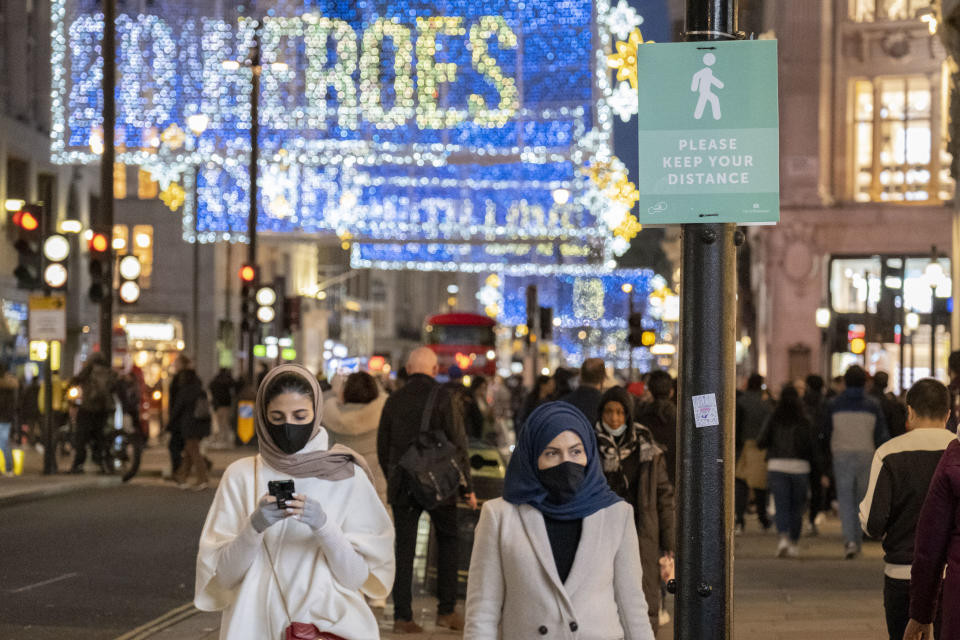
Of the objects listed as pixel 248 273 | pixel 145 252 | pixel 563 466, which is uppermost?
pixel 145 252

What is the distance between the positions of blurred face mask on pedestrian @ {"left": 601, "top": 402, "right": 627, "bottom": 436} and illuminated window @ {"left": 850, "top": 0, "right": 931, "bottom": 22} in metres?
38.2

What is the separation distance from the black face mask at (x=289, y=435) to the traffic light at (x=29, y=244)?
18.1m

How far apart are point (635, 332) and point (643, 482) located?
18698 millimetres

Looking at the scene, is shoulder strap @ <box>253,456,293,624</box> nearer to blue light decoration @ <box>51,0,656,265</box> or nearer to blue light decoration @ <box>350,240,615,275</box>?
blue light decoration @ <box>51,0,656,265</box>

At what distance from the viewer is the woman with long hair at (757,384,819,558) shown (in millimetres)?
16469

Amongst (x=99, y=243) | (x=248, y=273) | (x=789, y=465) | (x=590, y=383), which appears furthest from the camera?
(x=248, y=273)

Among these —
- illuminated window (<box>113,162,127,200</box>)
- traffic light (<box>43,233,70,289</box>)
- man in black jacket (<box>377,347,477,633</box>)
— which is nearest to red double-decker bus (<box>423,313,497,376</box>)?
illuminated window (<box>113,162,127,200</box>)

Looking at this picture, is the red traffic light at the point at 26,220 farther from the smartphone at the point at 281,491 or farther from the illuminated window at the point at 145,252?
the illuminated window at the point at 145,252

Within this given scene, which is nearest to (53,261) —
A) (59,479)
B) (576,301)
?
(59,479)

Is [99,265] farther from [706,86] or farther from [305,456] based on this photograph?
[305,456]

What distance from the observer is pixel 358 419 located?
43.9 feet

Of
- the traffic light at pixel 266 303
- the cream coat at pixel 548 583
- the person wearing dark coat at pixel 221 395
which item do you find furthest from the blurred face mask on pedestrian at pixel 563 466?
the person wearing dark coat at pixel 221 395

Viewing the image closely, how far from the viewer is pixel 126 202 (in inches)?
2227

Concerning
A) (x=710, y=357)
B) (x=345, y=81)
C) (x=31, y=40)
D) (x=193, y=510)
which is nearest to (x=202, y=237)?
(x=345, y=81)
